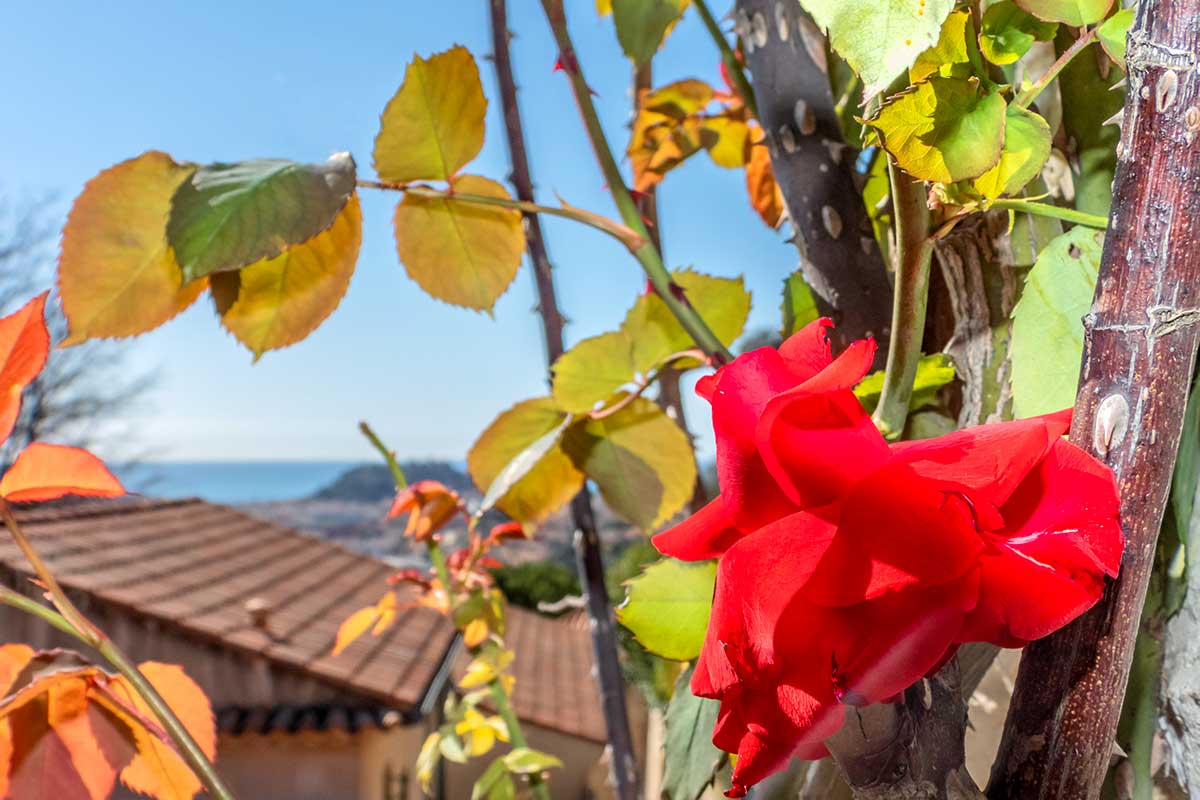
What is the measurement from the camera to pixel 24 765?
20cm

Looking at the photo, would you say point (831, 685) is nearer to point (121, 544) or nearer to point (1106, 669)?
point (1106, 669)

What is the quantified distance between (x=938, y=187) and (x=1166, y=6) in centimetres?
3

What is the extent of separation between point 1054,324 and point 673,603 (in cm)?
9

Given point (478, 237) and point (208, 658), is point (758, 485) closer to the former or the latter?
point (478, 237)

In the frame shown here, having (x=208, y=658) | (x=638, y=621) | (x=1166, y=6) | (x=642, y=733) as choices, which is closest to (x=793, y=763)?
(x=638, y=621)

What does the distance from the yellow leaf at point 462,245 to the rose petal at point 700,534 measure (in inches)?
5.5

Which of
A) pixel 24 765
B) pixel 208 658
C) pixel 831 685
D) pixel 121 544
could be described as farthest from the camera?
pixel 121 544

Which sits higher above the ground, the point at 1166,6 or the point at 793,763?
the point at 1166,6

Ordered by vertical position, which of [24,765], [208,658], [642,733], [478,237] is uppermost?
[478,237]

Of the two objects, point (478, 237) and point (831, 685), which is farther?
point (478, 237)

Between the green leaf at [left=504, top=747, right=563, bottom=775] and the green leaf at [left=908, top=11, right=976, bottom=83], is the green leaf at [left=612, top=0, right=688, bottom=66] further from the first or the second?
the green leaf at [left=504, top=747, right=563, bottom=775]

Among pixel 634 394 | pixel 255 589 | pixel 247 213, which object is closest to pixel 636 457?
pixel 634 394

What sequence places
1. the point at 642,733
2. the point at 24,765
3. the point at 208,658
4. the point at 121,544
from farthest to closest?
the point at 642,733 → the point at 121,544 → the point at 208,658 → the point at 24,765

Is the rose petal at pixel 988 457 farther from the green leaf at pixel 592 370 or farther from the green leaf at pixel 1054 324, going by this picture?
the green leaf at pixel 592 370
